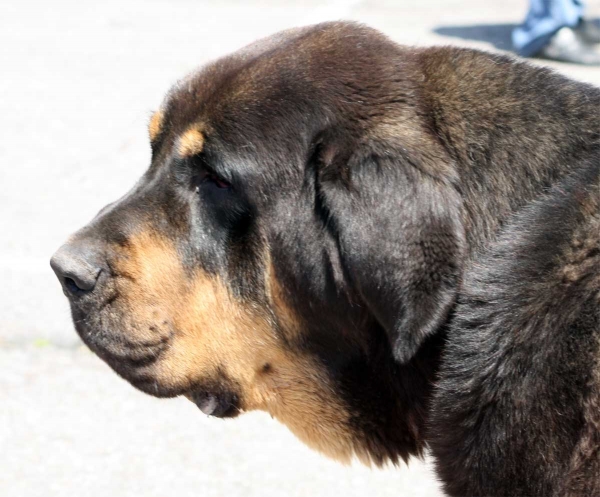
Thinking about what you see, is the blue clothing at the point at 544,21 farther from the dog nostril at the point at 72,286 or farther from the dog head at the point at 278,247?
the dog nostril at the point at 72,286

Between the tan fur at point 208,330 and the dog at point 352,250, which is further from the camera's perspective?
the tan fur at point 208,330

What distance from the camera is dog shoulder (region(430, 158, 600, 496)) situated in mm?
2336

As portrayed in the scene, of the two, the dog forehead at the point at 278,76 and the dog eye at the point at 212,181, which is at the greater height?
the dog forehead at the point at 278,76

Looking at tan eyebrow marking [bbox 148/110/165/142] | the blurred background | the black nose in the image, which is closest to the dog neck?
tan eyebrow marking [bbox 148/110/165/142]

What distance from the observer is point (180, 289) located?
2.85 meters

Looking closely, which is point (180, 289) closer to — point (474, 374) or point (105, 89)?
point (474, 374)

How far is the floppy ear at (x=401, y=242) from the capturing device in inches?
97.5

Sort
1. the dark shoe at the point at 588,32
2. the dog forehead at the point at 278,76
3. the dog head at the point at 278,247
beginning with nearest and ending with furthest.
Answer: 1. the dog head at the point at 278,247
2. the dog forehead at the point at 278,76
3. the dark shoe at the point at 588,32

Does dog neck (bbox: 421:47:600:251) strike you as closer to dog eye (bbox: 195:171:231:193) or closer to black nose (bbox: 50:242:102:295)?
dog eye (bbox: 195:171:231:193)

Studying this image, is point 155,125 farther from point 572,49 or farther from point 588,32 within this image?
point 588,32

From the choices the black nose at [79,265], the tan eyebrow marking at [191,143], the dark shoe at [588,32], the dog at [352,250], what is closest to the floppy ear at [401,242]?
the dog at [352,250]

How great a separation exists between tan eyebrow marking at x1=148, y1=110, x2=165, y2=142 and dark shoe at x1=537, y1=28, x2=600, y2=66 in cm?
712

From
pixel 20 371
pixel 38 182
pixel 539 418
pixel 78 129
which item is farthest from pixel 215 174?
pixel 78 129

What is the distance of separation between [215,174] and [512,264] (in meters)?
0.91
